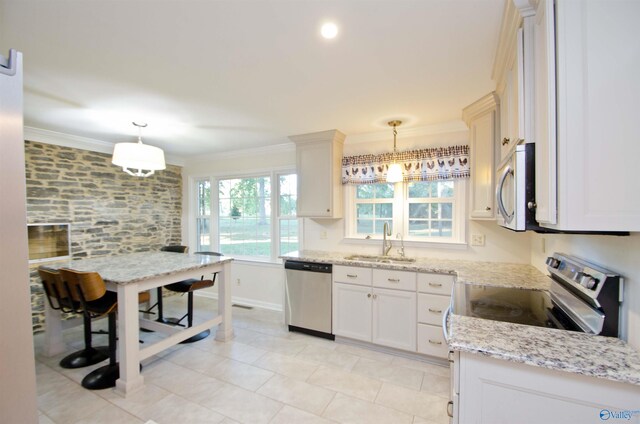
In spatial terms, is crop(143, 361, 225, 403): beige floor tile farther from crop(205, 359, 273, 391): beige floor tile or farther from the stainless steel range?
the stainless steel range

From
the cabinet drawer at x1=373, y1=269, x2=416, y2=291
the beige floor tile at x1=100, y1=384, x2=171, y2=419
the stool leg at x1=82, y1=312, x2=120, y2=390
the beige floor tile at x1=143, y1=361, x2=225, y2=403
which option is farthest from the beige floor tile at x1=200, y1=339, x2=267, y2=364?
the cabinet drawer at x1=373, y1=269, x2=416, y2=291

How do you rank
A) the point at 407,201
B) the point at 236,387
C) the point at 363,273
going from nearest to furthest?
the point at 236,387 < the point at 363,273 < the point at 407,201

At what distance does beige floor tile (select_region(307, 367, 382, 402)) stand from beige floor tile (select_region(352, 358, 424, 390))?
90mm

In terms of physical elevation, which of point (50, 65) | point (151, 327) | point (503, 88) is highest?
point (50, 65)

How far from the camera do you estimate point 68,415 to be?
1943 mm

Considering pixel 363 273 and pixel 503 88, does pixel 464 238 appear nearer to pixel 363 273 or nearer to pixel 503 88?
pixel 363 273

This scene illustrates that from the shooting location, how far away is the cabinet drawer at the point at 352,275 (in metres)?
2.83

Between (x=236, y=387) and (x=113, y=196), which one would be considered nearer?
(x=236, y=387)

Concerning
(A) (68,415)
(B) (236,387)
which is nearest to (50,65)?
(A) (68,415)

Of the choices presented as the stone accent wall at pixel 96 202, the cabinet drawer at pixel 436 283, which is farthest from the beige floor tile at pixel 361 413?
the stone accent wall at pixel 96 202

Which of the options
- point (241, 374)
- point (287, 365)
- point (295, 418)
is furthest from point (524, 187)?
point (241, 374)

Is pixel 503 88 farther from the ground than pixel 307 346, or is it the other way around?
pixel 503 88

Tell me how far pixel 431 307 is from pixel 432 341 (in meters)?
0.31

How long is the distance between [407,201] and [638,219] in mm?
2367
